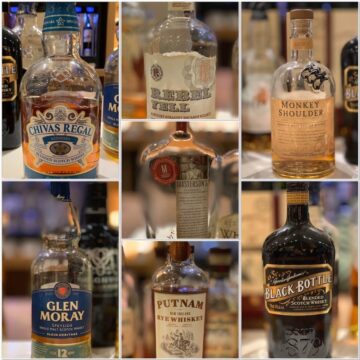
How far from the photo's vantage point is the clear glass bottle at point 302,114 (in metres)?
1.88

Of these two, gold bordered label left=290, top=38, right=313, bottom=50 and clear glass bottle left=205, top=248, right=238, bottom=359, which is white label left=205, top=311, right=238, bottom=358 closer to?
clear glass bottle left=205, top=248, right=238, bottom=359

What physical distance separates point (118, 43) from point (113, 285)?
609 millimetres

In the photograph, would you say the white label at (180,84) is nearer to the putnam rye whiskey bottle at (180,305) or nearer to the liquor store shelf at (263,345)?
the putnam rye whiskey bottle at (180,305)

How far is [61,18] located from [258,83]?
2.03ft

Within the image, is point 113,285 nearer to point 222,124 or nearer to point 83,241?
point 83,241

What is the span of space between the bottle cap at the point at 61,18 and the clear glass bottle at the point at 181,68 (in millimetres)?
202

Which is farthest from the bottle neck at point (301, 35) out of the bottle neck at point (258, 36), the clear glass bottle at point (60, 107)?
the clear glass bottle at point (60, 107)

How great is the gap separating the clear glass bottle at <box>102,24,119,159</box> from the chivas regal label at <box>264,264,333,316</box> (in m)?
0.50

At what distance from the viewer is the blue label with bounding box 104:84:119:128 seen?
6.48 feet

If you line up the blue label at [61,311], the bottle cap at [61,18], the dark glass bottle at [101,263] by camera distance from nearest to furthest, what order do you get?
the bottle cap at [61,18] < the blue label at [61,311] < the dark glass bottle at [101,263]

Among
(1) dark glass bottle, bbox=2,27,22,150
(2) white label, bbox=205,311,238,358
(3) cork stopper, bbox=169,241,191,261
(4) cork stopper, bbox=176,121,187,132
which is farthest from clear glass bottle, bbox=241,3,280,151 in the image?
(1) dark glass bottle, bbox=2,27,22,150

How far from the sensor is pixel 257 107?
7.07 ft

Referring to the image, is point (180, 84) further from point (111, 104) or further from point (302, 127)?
point (302, 127)

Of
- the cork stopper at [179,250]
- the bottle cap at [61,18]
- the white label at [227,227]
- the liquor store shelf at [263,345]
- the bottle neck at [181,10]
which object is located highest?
the bottle neck at [181,10]
